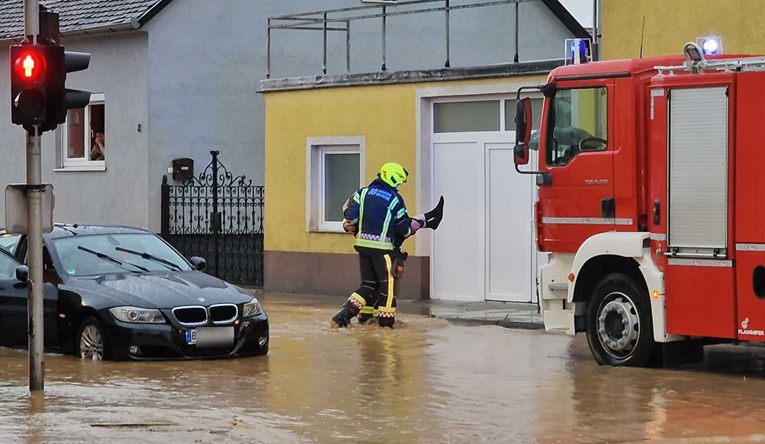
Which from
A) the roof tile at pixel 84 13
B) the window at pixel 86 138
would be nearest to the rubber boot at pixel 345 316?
the roof tile at pixel 84 13

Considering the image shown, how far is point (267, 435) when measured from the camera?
933cm

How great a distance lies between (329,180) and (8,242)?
25.5ft

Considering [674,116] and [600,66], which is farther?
[600,66]

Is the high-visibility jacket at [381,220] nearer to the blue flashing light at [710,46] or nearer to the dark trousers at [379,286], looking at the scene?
the dark trousers at [379,286]

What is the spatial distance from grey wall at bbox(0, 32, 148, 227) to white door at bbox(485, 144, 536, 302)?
7.88m

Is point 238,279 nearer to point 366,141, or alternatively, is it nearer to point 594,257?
point 366,141

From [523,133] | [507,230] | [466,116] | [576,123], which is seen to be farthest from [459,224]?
[576,123]

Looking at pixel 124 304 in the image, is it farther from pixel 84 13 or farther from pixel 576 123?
pixel 84 13

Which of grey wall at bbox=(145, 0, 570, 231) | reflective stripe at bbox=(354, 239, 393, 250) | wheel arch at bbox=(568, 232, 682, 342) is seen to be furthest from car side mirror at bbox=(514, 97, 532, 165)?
grey wall at bbox=(145, 0, 570, 231)

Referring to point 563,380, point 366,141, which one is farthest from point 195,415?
point 366,141

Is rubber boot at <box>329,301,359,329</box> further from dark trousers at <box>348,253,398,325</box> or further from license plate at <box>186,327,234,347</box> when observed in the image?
license plate at <box>186,327,234,347</box>

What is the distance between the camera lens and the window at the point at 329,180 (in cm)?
2178

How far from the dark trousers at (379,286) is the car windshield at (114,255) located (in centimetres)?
232

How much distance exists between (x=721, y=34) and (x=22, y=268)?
8754mm
